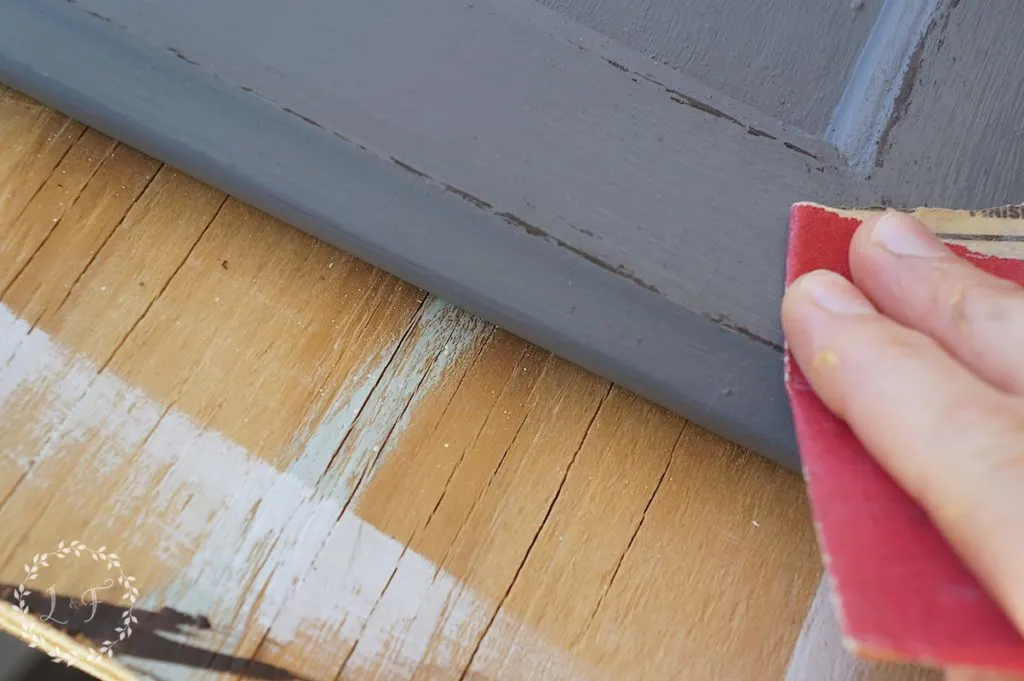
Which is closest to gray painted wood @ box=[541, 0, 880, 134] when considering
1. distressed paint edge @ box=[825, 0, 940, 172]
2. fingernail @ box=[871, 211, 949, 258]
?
distressed paint edge @ box=[825, 0, 940, 172]

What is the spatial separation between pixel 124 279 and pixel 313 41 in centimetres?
23

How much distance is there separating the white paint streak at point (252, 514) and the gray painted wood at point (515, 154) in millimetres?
118

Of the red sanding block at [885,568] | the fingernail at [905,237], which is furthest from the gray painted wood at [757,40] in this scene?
the red sanding block at [885,568]

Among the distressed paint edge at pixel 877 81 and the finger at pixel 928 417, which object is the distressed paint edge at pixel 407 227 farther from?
the distressed paint edge at pixel 877 81

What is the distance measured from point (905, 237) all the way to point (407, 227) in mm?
323

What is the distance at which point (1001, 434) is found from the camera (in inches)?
15.0

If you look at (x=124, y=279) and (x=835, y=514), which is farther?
(x=124, y=279)

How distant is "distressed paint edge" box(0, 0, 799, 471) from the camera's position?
19.9 inches

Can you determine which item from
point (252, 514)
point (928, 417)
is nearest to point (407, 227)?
point (252, 514)

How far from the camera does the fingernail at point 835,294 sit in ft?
1.48

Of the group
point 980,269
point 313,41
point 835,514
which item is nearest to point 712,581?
point 835,514

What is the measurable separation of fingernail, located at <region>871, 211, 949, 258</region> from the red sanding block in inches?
3.7

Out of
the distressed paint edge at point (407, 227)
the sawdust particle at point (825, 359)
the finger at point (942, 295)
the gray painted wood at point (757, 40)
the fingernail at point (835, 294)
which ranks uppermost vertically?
the gray painted wood at point (757, 40)

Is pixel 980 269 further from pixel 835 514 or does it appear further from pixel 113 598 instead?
pixel 113 598
